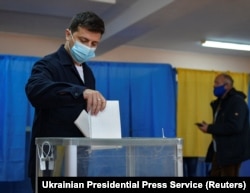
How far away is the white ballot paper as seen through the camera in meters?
1.14

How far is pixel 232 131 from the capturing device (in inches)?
136

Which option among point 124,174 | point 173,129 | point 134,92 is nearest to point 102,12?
point 134,92

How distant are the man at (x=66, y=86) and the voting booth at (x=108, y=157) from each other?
12 centimetres

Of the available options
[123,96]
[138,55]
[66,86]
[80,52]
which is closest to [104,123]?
[66,86]

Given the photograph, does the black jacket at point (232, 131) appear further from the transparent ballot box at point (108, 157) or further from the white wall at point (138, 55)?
the transparent ballot box at point (108, 157)

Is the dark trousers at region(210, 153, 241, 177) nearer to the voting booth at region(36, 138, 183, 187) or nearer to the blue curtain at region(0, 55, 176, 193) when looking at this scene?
the blue curtain at region(0, 55, 176, 193)

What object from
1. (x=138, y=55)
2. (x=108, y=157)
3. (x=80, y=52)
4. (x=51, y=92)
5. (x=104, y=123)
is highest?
(x=138, y=55)

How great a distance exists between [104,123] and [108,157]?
4.1 inches

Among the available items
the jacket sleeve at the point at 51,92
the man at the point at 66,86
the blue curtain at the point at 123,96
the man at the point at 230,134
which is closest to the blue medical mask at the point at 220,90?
the man at the point at 230,134

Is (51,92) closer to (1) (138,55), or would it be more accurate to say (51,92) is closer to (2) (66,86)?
(2) (66,86)

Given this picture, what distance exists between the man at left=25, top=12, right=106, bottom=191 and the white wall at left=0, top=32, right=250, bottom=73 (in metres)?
3.33

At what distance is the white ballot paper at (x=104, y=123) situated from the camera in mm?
1137

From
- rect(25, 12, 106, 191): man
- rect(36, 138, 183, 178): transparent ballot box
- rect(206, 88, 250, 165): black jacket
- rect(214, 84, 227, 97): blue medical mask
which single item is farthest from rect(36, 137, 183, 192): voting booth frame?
rect(214, 84, 227, 97): blue medical mask

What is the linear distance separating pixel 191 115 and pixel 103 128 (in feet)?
11.3
